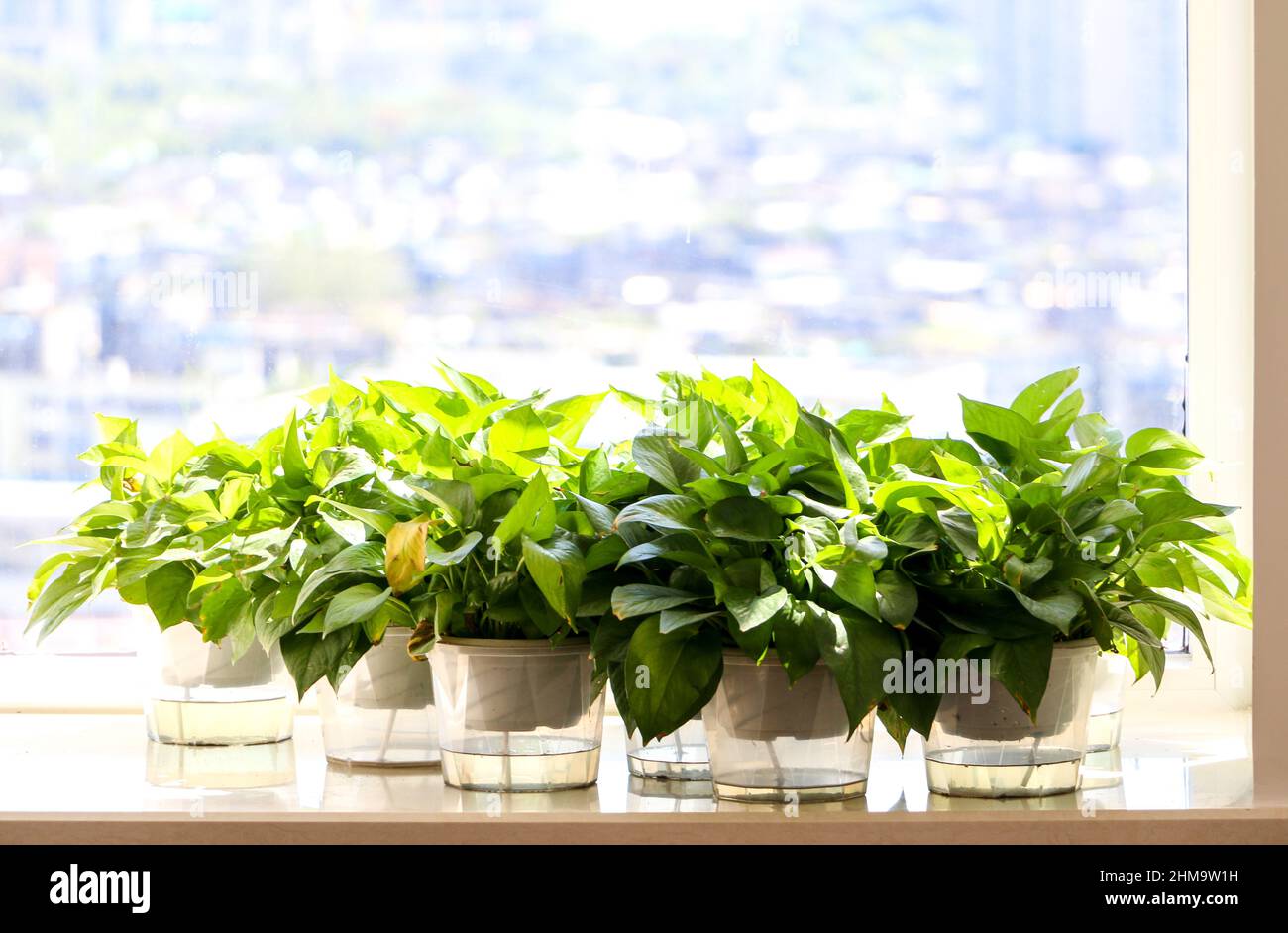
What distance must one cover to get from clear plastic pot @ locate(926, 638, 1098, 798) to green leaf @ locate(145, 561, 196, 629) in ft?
2.00

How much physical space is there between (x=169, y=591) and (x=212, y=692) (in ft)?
0.37

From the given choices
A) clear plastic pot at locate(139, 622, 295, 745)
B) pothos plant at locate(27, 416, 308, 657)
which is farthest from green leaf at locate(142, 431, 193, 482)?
clear plastic pot at locate(139, 622, 295, 745)

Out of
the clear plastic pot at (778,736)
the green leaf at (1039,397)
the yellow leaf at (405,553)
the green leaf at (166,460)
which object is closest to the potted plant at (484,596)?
the yellow leaf at (405,553)

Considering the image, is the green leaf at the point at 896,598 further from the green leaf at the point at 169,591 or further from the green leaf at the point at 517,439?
the green leaf at the point at 169,591

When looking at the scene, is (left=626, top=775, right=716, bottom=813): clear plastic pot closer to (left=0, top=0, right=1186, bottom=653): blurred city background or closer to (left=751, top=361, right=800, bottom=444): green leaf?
(left=751, top=361, right=800, bottom=444): green leaf

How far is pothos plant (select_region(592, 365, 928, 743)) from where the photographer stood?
2.73 feet

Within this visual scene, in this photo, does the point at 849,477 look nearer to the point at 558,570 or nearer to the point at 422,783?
the point at 558,570

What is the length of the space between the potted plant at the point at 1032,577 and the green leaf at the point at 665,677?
0.15 metres

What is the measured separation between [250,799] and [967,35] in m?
1.01

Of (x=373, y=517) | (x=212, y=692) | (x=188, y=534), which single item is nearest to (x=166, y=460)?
(x=188, y=534)

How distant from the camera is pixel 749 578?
0.85 meters

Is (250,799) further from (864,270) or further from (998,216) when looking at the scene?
(998,216)

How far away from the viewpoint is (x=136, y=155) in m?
1.36
